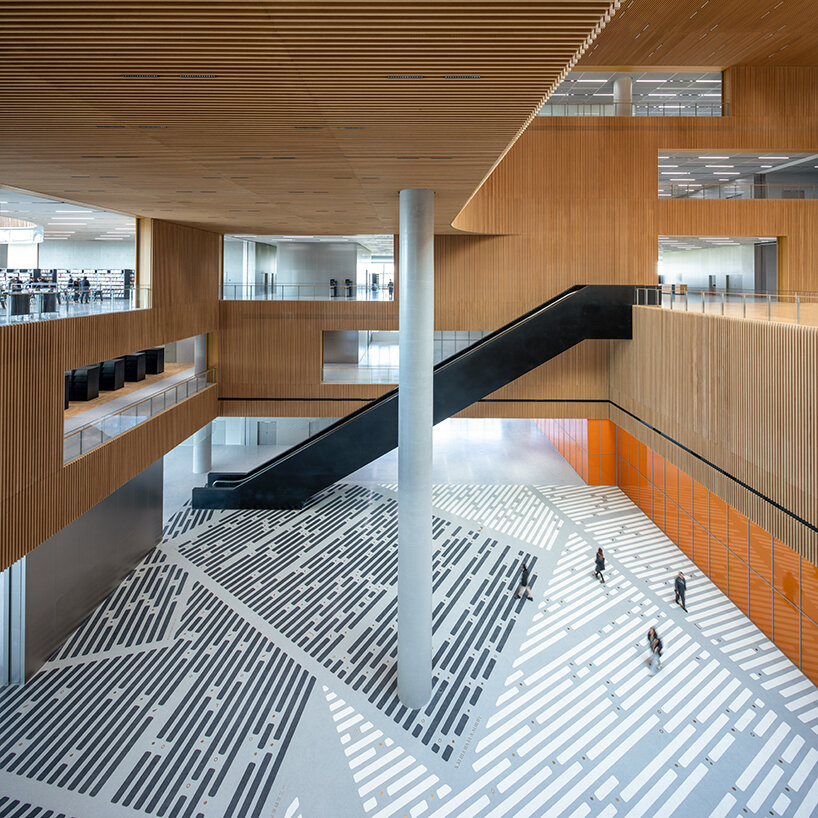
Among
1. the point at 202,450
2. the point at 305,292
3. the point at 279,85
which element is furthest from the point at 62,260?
the point at 279,85

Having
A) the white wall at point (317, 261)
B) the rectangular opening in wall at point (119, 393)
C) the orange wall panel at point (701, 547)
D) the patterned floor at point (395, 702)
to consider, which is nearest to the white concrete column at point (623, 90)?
the white wall at point (317, 261)

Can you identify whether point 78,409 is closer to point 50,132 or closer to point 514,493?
point 50,132

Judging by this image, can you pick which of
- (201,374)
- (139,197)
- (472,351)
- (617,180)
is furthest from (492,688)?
(617,180)

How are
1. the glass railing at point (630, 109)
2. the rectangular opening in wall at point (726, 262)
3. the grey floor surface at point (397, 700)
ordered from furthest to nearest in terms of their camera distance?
the rectangular opening in wall at point (726, 262), the glass railing at point (630, 109), the grey floor surface at point (397, 700)

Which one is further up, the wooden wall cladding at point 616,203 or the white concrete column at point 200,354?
the wooden wall cladding at point 616,203

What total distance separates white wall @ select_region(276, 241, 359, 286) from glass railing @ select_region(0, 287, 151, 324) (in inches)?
491

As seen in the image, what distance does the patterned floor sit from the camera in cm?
816

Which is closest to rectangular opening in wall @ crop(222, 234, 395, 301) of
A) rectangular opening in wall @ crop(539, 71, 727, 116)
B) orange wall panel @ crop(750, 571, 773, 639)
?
rectangular opening in wall @ crop(539, 71, 727, 116)

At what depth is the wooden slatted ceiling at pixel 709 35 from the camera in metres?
14.9

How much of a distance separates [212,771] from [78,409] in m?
8.09

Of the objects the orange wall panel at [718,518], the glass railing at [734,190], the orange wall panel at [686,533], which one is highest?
the glass railing at [734,190]

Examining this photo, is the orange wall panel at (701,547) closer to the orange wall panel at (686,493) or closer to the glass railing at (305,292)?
the orange wall panel at (686,493)

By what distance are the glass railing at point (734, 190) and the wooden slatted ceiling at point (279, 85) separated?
41.8 feet

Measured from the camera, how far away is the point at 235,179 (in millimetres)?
9938
